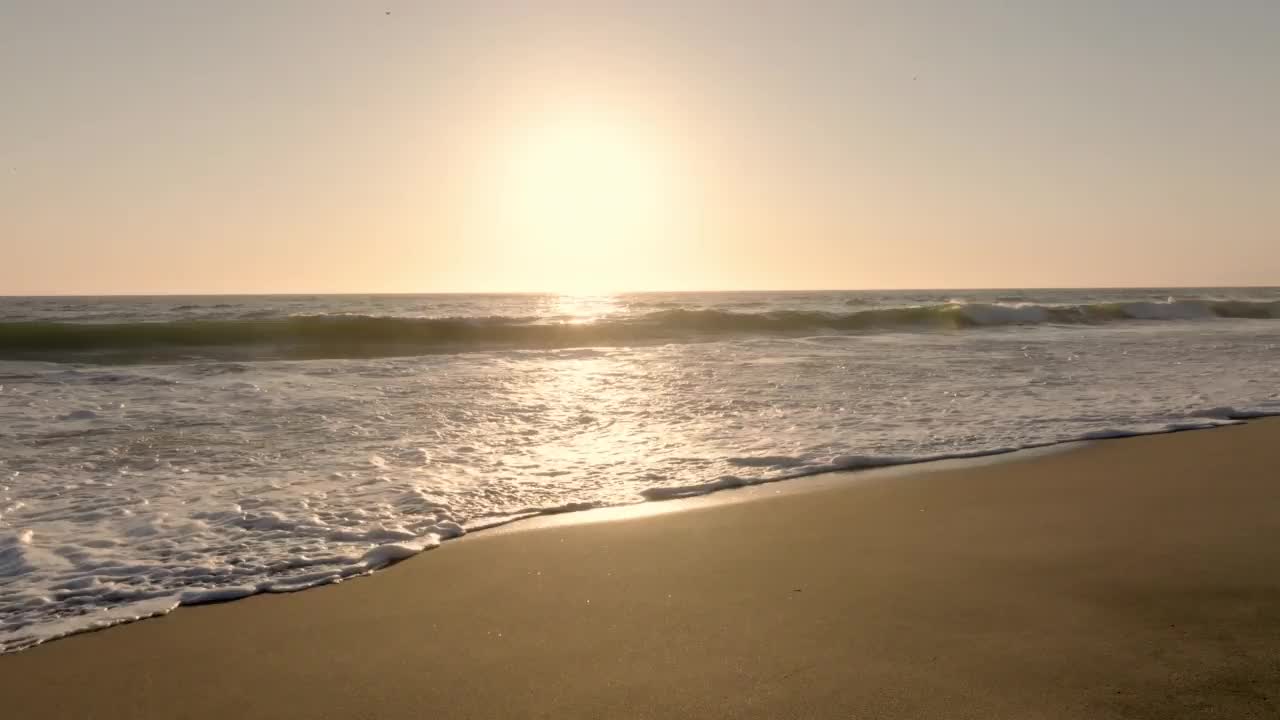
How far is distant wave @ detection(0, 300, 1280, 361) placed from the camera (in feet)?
64.6

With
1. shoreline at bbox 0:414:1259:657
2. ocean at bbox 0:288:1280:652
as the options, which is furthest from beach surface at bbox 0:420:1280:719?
ocean at bbox 0:288:1280:652

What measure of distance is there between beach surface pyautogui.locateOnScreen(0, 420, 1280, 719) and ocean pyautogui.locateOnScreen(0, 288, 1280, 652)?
360 mm

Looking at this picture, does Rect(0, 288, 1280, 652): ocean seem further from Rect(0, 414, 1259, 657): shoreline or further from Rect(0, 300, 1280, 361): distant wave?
Rect(0, 300, 1280, 361): distant wave

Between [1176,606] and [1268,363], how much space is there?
1295cm

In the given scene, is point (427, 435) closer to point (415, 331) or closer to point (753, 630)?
point (753, 630)

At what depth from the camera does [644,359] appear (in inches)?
633

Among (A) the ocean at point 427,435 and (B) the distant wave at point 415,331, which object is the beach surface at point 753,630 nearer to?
(A) the ocean at point 427,435

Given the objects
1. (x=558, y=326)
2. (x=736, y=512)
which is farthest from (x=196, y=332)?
(x=736, y=512)

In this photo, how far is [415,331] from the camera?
24.4 metres

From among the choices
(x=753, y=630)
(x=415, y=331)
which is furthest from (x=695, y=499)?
(x=415, y=331)

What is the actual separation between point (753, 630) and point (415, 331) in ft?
73.4

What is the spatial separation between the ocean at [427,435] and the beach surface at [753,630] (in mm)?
360

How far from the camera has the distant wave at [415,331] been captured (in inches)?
775

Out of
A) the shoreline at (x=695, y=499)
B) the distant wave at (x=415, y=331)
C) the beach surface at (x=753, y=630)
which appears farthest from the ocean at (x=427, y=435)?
the distant wave at (x=415, y=331)
